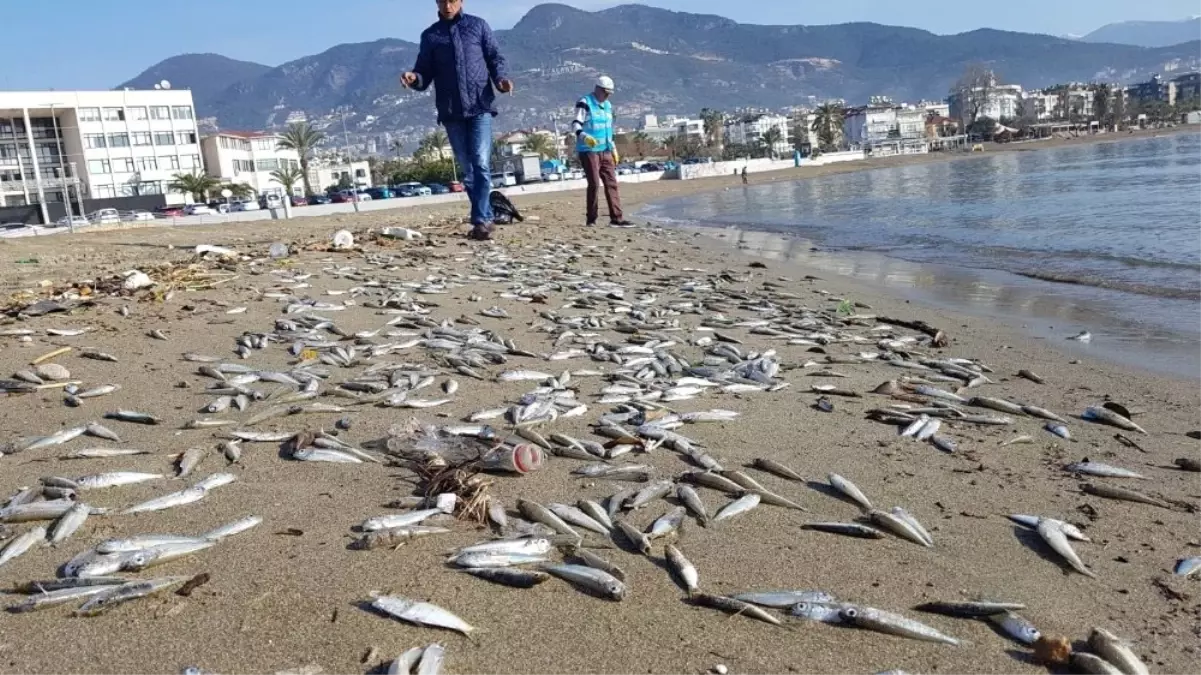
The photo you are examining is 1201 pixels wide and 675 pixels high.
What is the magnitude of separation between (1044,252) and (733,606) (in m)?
15.8

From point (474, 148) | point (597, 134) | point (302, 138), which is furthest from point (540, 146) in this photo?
point (474, 148)

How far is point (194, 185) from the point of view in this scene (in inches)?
3720

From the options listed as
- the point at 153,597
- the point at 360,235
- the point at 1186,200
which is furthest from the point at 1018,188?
the point at 153,597

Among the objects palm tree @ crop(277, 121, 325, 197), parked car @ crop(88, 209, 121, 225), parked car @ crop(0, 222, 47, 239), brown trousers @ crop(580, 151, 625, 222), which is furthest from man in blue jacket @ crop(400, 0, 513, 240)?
palm tree @ crop(277, 121, 325, 197)

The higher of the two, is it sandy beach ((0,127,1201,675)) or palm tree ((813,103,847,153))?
palm tree ((813,103,847,153))

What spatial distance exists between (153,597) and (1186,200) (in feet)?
93.2

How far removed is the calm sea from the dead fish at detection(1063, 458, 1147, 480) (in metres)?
3.55

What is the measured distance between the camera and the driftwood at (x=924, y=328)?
8.13 metres

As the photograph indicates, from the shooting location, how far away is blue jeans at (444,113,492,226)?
490 inches

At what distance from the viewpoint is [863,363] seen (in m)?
6.95

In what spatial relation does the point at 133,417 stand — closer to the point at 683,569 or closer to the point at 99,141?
the point at 683,569

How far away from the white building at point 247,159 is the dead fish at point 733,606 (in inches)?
4581

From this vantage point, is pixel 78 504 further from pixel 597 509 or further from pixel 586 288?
pixel 586 288

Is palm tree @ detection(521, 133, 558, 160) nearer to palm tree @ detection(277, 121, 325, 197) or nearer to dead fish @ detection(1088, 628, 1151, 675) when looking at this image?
palm tree @ detection(277, 121, 325, 197)
